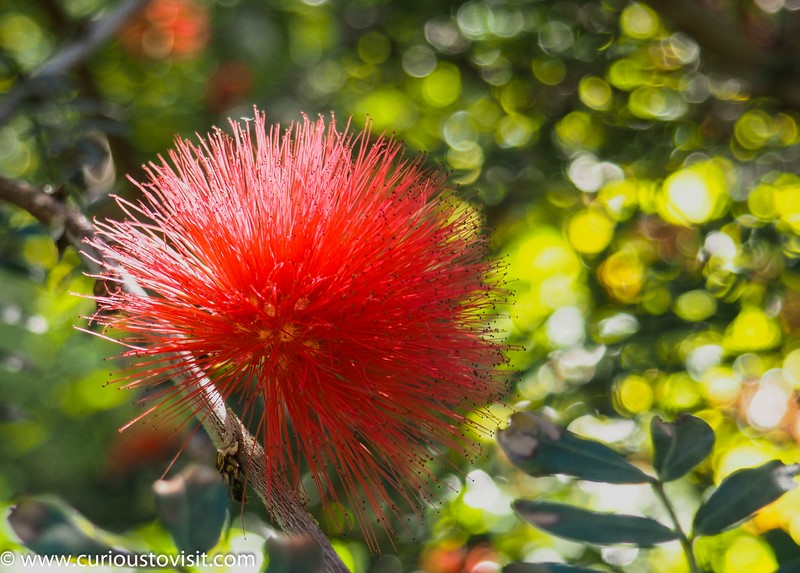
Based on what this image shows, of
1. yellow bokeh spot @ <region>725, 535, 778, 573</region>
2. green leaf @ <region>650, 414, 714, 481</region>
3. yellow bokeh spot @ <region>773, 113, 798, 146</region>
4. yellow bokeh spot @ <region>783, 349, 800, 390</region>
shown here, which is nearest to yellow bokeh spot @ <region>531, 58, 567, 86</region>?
yellow bokeh spot @ <region>773, 113, 798, 146</region>

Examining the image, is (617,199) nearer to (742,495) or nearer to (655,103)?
(655,103)

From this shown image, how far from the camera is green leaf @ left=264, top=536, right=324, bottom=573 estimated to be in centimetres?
81

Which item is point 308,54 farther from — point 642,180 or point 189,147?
point 189,147

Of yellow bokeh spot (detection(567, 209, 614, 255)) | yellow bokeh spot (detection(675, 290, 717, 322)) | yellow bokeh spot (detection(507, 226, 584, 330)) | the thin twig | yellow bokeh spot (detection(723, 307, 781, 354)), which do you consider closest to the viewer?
the thin twig

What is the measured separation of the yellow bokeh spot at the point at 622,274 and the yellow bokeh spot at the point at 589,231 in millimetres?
72

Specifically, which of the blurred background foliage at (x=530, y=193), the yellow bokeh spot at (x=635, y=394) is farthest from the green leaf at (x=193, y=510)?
the yellow bokeh spot at (x=635, y=394)

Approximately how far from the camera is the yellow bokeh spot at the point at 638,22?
11.2ft

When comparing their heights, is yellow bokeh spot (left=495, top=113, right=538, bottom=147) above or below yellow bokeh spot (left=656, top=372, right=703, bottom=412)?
above

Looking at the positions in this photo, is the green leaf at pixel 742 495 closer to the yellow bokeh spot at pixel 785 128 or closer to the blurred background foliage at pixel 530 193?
the blurred background foliage at pixel 530 193

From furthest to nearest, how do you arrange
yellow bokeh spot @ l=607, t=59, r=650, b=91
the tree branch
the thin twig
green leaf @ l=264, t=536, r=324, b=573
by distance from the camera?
yellow bokeh spot @ l=607, t=59, r=650, b=91
the thin twig
the tree branch
green leaf @ l=264, t=536, r=324, b=573

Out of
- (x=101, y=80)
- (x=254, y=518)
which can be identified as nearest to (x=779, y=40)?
(x=254, y=518)

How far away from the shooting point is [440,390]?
1.37 metres

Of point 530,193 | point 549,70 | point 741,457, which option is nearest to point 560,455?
point 741,457

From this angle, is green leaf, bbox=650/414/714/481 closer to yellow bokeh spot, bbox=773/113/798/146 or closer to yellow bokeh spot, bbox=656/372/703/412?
→ yellow bokeh spot, bbox=656/372/703/412
